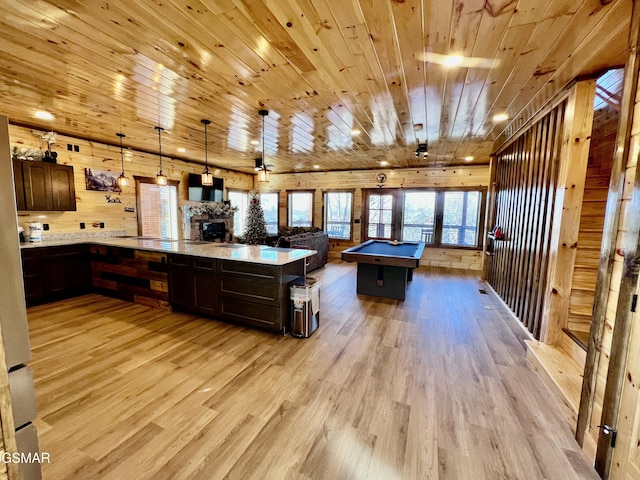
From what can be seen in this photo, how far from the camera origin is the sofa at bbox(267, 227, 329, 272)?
5.93 metres

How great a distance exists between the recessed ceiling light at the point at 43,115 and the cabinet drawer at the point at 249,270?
129 inches

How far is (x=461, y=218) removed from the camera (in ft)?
23.9

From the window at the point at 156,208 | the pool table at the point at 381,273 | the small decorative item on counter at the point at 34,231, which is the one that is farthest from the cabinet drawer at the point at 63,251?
the pool table at the point at 381,273

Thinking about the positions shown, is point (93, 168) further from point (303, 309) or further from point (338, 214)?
point (338, 214)

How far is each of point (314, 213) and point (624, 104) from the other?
753cm

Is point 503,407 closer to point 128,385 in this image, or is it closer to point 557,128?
point 557,128

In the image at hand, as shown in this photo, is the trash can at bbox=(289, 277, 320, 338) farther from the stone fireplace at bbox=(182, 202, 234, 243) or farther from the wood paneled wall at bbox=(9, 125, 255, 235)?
the stone fireplace at bbox=(182, 202, 234, 243)

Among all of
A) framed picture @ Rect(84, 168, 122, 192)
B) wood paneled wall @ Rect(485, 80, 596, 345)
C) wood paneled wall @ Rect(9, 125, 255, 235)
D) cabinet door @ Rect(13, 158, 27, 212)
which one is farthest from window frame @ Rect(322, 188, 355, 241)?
cabinet door @ Rect(13, 158, 27, 212)

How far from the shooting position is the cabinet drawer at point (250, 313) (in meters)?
3.25

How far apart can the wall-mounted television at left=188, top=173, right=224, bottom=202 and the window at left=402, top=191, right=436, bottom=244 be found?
5.44 m

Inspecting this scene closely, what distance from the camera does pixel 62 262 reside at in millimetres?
4430

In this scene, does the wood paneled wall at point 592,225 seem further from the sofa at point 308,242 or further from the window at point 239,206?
the window at point 239,206

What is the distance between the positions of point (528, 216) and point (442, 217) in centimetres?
400

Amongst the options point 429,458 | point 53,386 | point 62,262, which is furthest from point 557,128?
point 62,262
